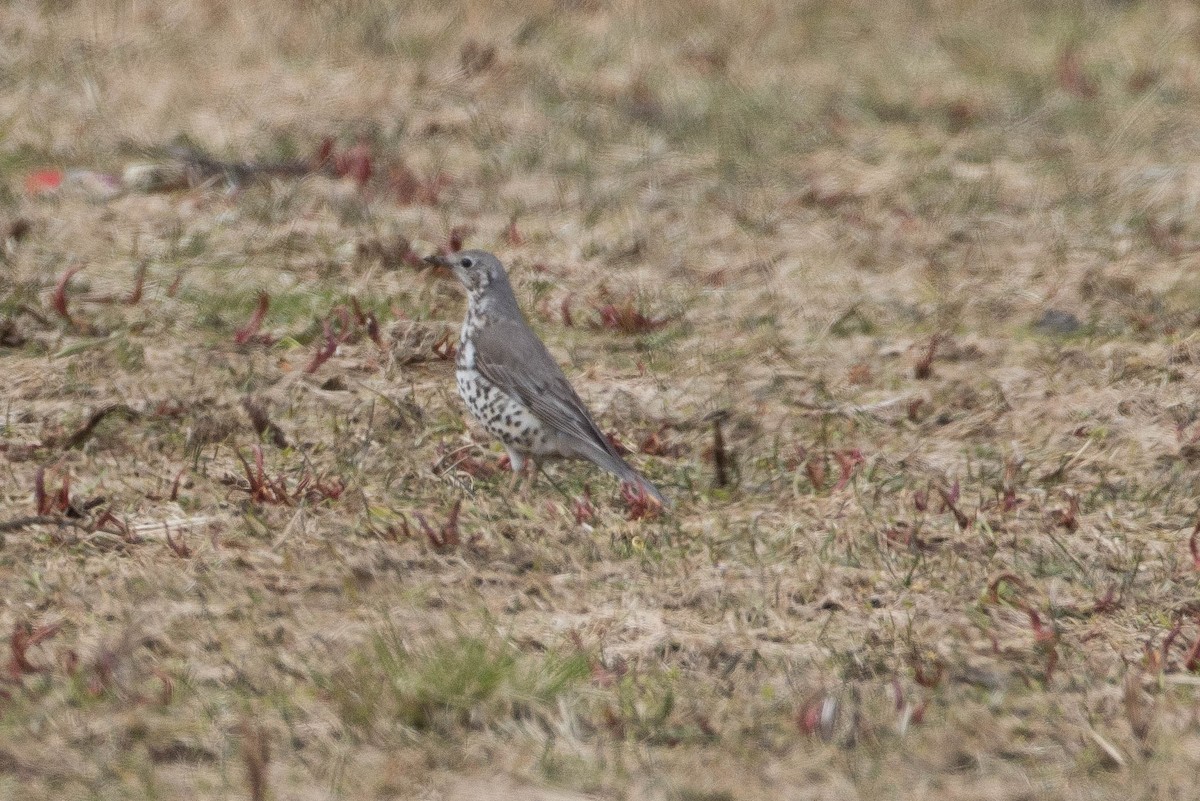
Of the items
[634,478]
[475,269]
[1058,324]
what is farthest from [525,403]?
[1058,324]

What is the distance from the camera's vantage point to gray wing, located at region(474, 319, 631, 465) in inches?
268

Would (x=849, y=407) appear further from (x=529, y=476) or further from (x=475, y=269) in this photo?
(x=475, y=269)

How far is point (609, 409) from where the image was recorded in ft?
25.0

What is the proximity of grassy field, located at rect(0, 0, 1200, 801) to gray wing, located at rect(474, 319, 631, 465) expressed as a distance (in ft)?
0.74

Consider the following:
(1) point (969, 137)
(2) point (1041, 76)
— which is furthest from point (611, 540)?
(2) point (1041, 76)

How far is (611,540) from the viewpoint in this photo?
6246 mm

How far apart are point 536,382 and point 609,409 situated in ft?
2.02

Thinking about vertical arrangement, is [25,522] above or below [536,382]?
below

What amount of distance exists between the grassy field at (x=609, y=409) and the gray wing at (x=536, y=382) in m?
0.23

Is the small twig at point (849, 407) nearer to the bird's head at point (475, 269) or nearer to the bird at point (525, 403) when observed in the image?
the bird at point (525, 403)

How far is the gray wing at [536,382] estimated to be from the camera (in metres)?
6.82

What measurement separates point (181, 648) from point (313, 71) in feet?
23.8

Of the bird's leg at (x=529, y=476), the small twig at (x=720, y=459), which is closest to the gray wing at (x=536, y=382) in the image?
the bird's leg at (x=529, y=476)

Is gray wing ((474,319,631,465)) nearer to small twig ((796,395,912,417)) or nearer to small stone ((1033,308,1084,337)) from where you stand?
small twig ((796,395,912,417))
